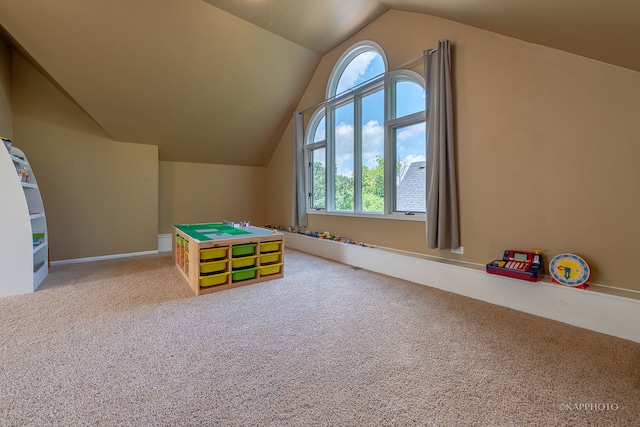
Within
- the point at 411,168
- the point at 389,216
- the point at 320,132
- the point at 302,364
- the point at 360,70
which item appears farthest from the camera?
the point at 320,132

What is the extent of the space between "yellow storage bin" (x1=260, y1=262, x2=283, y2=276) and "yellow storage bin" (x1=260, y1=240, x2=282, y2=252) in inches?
6.8

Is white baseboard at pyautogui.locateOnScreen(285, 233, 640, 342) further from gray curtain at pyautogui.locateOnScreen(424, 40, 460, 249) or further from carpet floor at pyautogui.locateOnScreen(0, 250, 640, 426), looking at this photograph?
gray curtain at pyautogui.locateOnScreen(424, 40, 460, 249)

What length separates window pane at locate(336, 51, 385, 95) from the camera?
3.50 meters

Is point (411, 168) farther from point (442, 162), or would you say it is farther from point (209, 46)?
point (209, 46)

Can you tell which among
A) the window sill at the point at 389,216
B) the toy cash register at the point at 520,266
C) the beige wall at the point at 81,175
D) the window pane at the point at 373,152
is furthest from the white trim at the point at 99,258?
the toy cash register at the point at 520,266

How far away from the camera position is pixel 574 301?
1891 mm

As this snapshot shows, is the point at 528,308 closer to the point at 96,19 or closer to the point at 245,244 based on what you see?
the point at 245,244

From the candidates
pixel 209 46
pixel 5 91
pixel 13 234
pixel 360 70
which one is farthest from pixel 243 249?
pixel 5 91

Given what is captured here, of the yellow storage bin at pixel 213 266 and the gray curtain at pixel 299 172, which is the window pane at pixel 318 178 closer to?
the gray curtain at pixel 299 172

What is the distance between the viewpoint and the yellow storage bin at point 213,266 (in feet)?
8.27

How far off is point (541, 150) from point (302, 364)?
2412 mm

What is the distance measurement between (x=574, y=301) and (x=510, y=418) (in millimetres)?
1331

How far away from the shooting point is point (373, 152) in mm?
3600

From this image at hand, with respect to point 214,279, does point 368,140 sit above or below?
above
